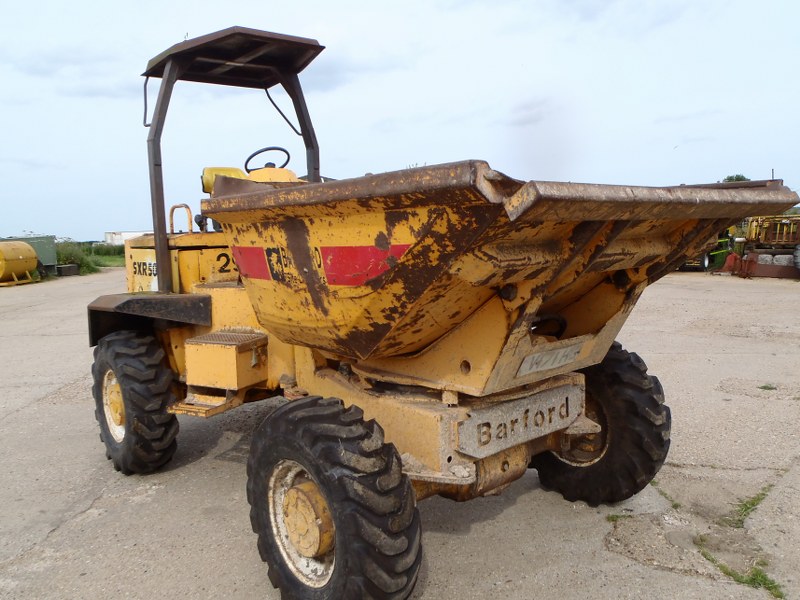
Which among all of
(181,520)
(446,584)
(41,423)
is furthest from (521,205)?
(41,423)

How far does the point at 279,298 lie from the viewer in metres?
3.01

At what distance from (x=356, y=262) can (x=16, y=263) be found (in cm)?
2026

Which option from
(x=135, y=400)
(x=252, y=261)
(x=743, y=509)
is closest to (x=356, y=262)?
(x=252, y=261)

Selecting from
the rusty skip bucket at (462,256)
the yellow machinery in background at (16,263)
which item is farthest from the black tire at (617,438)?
the yellow machinery in background at (16,263)

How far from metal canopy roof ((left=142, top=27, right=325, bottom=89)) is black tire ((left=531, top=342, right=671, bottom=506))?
2718 mm

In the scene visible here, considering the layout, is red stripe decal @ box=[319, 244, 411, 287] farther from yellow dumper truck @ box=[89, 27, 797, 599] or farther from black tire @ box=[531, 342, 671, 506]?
black tire @ box=[531, 342, 671, 506]

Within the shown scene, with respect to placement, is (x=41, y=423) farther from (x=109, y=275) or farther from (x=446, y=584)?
(x=109, y=275)

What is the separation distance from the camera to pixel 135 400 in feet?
13.6

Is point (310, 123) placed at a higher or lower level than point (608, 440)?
higher

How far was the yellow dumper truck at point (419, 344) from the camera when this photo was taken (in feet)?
7.41

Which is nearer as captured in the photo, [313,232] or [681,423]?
[313,232]

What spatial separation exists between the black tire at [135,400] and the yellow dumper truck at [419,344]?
0.25 metres

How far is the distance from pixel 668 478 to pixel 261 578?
246 cm

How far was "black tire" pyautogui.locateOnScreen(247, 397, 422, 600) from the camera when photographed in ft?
7.97
